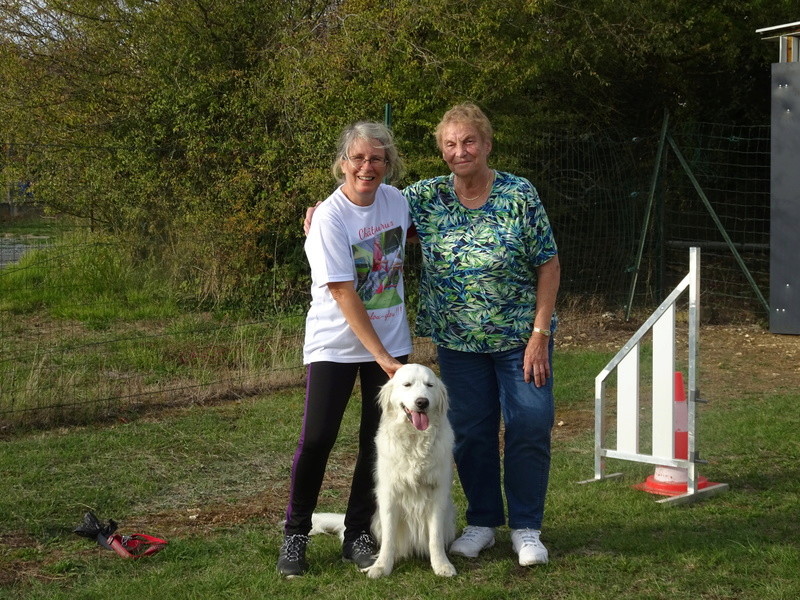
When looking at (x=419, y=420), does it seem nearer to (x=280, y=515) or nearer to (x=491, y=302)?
(x=491, y=302)

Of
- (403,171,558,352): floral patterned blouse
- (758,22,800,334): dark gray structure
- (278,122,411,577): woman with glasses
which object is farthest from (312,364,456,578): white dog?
(758,22,800,334): dark gray structure

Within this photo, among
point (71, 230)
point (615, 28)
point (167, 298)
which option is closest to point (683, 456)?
point (167, 298)

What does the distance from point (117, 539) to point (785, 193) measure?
838cm

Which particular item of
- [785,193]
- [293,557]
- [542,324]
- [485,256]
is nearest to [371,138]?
[485,256]

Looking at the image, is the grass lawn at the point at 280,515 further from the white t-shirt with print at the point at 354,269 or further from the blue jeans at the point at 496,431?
the white t-shirt with print at the point at 354,269

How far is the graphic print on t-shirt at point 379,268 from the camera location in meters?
3.97

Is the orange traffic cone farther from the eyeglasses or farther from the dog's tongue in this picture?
the eyeglasses

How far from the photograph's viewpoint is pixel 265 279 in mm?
9773

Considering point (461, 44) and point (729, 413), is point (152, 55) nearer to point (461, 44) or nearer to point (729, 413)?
point (461, 44)

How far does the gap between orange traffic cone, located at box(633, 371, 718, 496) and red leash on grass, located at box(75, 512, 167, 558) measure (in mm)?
2688

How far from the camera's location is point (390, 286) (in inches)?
160

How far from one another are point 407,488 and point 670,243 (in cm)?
883

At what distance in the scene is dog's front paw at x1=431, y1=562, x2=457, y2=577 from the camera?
405cm

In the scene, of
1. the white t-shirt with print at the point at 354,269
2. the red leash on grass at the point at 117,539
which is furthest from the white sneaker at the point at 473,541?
the red leash on grass at the point at 117,539
